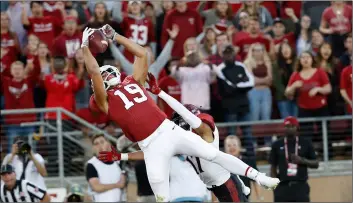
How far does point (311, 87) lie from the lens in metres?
19.0

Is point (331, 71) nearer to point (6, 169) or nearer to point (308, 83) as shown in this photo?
point (308, 83)

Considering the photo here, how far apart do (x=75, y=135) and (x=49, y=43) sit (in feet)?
5.61

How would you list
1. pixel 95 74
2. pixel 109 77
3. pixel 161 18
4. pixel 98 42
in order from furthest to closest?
pixel 161 18, pixel 109 77, pixel 95 74, pixel 98 42

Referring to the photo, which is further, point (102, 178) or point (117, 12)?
point (117, 12)

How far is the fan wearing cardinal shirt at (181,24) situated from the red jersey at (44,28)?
68.7 inches

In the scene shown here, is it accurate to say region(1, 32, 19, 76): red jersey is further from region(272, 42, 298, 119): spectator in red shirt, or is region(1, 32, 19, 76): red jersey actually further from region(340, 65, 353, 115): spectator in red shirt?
region(340, 65, 353, 115): spectator in red shirt

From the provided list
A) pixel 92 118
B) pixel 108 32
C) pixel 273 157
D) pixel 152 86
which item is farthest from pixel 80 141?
pixel 108 32

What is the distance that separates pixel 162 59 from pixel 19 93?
2.23 m

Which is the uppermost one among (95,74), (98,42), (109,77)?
(98,42)

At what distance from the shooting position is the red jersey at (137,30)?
773 inches

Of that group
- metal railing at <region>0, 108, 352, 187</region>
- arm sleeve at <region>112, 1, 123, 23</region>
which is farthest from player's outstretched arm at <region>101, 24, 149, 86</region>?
arm sleeve at <region>112, 1, 123, 23</region>

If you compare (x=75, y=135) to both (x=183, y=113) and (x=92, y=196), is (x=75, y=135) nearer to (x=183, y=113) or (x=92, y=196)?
(x=92, y=196)

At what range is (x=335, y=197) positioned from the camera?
1925 centimetres

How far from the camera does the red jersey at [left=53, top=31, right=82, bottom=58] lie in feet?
64.2
